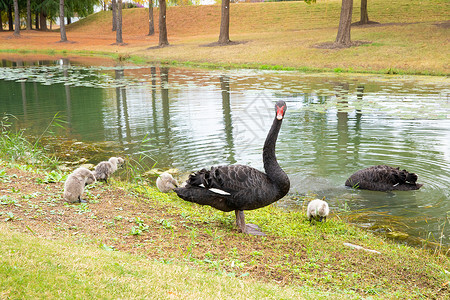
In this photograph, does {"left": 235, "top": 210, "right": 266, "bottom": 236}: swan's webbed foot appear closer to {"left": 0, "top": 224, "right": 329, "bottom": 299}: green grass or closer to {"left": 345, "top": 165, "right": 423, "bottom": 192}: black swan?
{"left": 0, "top": 224, "right": 329, "bottom": 299}: green grass

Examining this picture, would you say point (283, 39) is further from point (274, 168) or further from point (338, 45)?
point (274, 168)

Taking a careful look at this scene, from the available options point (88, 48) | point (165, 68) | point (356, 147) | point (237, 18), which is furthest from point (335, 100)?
point (237, 18)

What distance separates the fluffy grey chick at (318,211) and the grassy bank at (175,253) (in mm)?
122

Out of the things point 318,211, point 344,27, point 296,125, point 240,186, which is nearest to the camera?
point 240,186

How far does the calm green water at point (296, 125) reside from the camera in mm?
6797

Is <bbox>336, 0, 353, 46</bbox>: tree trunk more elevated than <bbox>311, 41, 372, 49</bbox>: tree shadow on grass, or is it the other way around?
<bbox>336, 0, 353, 46</bbox>: tree trunk

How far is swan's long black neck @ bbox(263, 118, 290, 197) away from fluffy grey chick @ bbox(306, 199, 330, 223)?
77 centimetres

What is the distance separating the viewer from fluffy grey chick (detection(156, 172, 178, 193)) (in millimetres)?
6426

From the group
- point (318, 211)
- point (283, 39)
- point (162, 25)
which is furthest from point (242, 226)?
point (162, 25)

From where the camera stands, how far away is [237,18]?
169ft

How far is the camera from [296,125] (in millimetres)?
10875

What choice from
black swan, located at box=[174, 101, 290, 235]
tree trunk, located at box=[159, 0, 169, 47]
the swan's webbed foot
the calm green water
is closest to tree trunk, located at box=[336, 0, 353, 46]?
the calm green water

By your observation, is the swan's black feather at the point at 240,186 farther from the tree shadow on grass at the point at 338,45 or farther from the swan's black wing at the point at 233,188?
the tree shadow on grass at the point at 338,45

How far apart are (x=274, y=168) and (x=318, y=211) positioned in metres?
1.01
